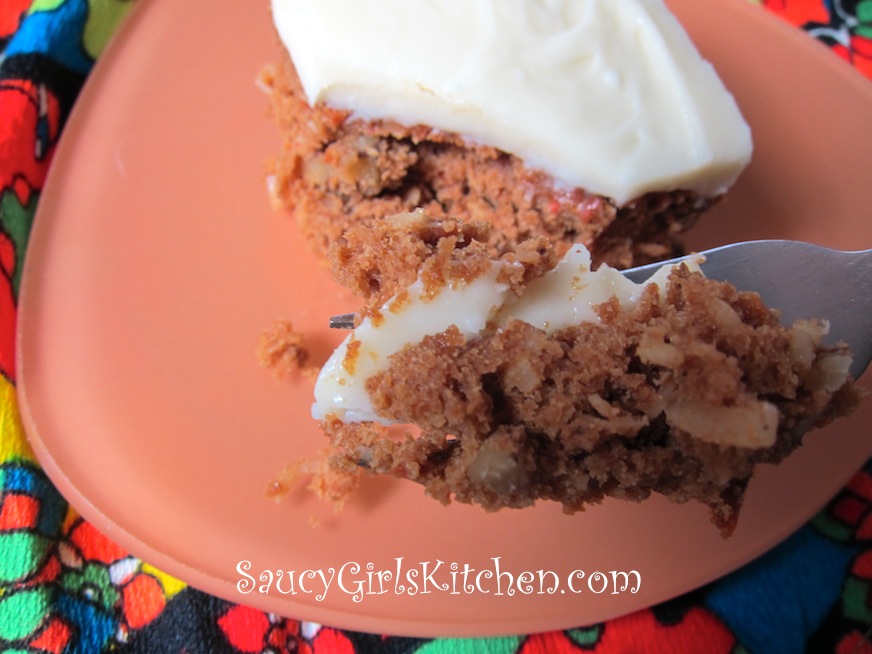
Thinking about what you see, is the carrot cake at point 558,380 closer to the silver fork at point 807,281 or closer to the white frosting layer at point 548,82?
the silver fork at point 807,281

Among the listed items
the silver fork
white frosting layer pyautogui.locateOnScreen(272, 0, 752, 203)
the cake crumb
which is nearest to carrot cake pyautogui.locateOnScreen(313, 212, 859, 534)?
the silver fork

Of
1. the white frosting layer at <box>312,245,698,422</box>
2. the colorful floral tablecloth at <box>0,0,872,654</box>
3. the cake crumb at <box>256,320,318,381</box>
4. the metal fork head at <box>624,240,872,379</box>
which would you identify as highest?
the white frosting layer at <box>312,245,698,422</box>

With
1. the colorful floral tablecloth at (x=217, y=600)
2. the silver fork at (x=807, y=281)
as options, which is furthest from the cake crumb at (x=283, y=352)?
the colorful floral tablecloth at (x=217, y=600)

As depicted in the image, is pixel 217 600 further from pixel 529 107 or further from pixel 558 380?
pixel 529 107

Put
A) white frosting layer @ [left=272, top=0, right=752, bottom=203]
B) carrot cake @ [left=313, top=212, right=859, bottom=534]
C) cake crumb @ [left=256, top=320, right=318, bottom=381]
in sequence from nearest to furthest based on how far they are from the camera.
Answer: carrot cake @ [left=313, top=212, right=859, bottom=534], white frosting layer @ [left=272, top=0, right=752, bottom=203], cake crumb @ [left=256, top=320, right=318, bottom=381]

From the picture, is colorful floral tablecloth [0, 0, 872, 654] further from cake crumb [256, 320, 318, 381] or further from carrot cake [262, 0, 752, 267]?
carrot cake [262, 0, 752, 267]

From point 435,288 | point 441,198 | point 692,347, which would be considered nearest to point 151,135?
point 441,198

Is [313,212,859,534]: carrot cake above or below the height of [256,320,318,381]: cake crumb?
above
